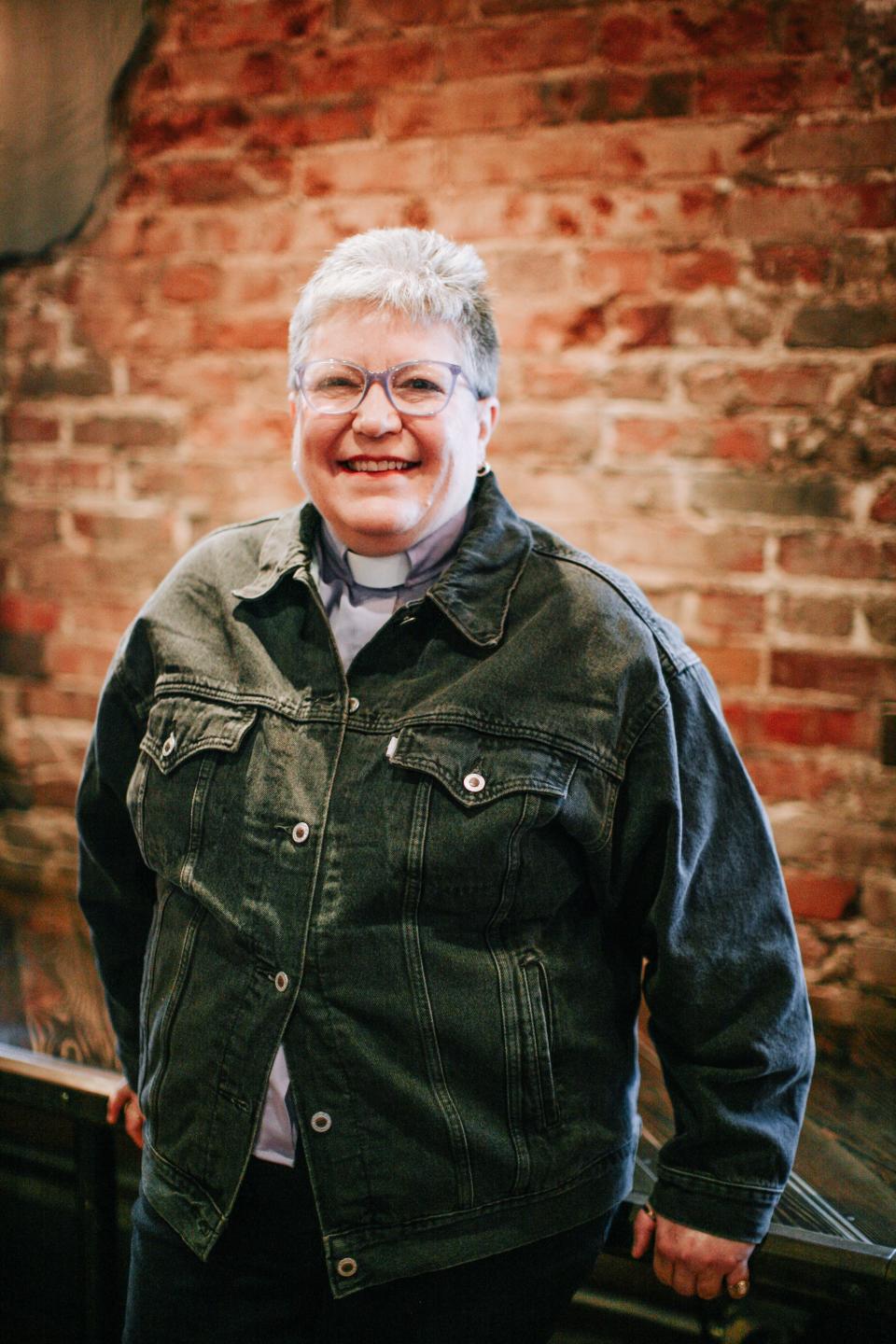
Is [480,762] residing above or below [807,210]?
below

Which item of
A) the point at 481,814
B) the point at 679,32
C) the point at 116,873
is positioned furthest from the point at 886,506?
the point at 116,873

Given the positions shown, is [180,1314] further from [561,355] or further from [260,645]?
[561,355]

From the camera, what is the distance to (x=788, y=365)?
6.07 feet

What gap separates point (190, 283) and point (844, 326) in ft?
4.00

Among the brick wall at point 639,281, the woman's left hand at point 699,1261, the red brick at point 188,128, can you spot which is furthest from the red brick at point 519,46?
the woman's left hand at point 699,1261

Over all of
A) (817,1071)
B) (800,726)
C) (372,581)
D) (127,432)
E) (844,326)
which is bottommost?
(817,1071)

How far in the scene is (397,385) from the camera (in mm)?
1176

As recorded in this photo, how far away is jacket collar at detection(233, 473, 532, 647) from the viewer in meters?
1.17

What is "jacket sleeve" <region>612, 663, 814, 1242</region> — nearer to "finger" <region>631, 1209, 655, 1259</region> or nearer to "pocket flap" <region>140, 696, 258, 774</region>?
"finger" <region>631, 1209, 655, 1259</region>

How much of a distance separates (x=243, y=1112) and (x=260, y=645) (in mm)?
494

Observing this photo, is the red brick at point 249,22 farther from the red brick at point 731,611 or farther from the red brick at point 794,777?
the red brick at point 794,777

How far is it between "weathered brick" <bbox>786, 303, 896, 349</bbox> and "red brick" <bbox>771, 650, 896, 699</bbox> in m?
0.51

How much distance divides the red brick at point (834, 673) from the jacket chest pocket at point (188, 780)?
1.06 metres

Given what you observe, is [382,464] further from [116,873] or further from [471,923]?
[116,873]
